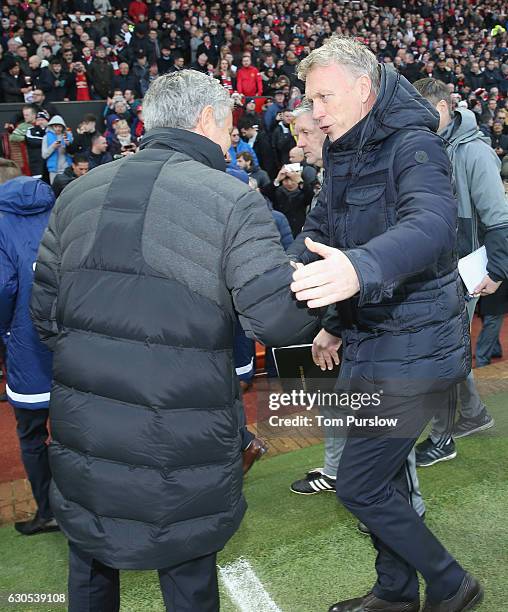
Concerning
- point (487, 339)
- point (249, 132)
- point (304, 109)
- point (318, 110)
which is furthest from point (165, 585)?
point (249, 132)

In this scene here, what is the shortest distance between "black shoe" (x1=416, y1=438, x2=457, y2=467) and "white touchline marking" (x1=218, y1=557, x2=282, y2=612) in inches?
48.1

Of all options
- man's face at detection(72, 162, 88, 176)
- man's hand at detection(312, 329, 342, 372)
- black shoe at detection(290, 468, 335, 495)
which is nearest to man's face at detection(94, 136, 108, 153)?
man's face at detection(72, 162, 88, 176)

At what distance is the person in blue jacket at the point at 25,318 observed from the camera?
3164 mm

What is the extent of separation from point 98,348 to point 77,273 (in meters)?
0.21

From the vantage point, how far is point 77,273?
1913 millimetres

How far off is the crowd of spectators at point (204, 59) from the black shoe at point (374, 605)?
5.60 m

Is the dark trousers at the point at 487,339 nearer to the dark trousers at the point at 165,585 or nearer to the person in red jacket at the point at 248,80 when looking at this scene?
the dark trousers at the point at 165,585

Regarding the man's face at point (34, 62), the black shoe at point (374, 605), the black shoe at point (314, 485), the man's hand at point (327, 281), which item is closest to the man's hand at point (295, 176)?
the black shoe at point (314, 485)

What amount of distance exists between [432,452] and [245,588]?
4.63ft

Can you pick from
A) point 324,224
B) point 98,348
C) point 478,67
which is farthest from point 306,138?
point 478,67

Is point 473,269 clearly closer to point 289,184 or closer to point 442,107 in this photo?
point 442,107

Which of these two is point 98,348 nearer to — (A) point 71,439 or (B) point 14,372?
(A) point 71,439

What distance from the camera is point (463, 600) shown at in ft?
8.43

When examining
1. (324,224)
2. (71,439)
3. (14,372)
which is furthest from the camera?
(14,372)
